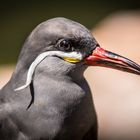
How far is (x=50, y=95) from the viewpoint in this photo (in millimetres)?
3119

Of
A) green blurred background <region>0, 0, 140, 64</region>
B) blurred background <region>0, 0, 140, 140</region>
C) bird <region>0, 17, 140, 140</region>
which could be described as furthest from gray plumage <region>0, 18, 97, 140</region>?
green blurred background <region>0, 0, 140, 64</region>

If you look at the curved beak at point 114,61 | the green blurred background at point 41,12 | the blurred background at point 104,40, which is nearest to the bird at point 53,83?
the curved beak at point 114,61

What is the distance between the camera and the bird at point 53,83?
9.90ft

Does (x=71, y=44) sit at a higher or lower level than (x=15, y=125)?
higher

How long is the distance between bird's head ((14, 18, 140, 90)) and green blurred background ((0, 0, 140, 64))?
13.7 feet

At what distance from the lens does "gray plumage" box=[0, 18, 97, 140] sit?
9.89 feet

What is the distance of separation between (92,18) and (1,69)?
1621 millimetres

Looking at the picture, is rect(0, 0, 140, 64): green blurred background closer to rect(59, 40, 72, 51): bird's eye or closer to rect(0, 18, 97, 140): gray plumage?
rect(0, 18, 97, 140): gray plumage

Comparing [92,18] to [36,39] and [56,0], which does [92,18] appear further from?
[36,39]

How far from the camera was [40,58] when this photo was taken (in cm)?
301

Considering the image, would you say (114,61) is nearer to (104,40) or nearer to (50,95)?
(50,95)

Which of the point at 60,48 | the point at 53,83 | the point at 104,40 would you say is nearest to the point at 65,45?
the point at 60,48

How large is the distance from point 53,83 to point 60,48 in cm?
19

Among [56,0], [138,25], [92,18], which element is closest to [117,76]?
[138,25]
